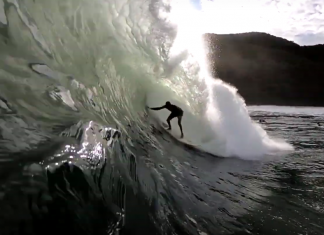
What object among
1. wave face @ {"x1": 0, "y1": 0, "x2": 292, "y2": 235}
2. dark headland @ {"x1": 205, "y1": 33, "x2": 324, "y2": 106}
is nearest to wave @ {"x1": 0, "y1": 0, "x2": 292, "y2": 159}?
wave face @ {"x1": 0, "y1": 0, "x2": 292, "y2": 235}

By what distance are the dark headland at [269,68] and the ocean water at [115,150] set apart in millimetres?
30625

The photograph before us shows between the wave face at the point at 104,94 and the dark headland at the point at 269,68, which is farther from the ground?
the dark headland at the point at 269,68

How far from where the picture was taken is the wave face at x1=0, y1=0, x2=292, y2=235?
2.76m

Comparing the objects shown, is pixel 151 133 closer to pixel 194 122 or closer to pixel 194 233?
pixel 194 122

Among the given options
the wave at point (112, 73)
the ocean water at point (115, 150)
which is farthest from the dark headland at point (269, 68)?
the ocean water at point (115, 150)

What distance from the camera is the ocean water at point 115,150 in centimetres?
219

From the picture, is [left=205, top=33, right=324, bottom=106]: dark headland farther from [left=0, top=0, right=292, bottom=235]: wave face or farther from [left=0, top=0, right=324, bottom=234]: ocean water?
[left=0, top=0, right=324, bottom=234]: ocean water

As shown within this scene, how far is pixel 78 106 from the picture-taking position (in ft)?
12.6

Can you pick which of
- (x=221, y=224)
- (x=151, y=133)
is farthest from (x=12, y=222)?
(x=151, y=133)

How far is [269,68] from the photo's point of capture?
44656 mm

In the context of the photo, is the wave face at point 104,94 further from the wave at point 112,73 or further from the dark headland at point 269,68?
the dark headland at point 269,68

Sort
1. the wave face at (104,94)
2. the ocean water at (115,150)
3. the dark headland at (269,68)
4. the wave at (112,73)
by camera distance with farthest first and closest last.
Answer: the dark headland at (269,68), the wave at (112,73), the wave face at (104,94), the ocean water at (115,150)

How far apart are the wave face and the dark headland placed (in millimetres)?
29364

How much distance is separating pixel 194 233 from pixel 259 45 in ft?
162
